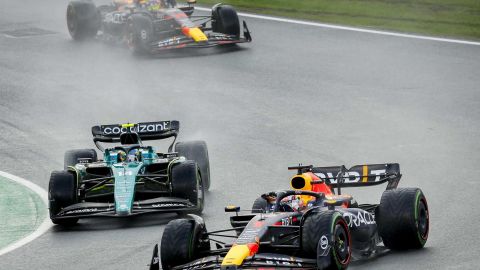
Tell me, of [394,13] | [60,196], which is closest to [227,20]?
[394,13]

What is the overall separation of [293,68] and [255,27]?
5.40 metres

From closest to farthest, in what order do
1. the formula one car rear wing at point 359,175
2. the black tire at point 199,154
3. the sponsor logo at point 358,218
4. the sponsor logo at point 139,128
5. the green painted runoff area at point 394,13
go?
the sponsor logo at point 358,218, the formula one car rear wing at point 359,175, the black tire at point 199,154, the sponsor logo at point 139,128, the green painted runoff area at point 394,13

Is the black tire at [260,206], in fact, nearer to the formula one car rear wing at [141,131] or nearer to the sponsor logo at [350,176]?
the sponsor logo at [350,176]

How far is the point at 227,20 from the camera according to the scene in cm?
3206

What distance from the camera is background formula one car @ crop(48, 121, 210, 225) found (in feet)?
57.2

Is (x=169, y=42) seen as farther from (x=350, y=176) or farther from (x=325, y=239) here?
(x=325, y=239)

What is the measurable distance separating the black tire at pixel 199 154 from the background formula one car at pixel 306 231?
12.0 ft

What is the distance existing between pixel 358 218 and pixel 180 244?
2.30 meters

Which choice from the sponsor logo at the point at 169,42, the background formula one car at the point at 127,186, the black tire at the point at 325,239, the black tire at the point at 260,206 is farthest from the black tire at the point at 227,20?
the black tire at the point at 325,239

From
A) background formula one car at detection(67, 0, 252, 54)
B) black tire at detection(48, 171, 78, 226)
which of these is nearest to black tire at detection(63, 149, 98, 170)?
black tire at detection(48, 171, 78, 226)

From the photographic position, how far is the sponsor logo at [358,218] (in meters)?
14.4

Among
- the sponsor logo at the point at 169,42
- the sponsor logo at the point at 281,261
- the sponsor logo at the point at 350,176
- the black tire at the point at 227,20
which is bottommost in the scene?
the sponsor logo at the point at 281,261

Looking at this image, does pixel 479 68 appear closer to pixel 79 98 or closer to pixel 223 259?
pixel 79 98

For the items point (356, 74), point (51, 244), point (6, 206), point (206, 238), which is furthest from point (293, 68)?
point (206, 238)
